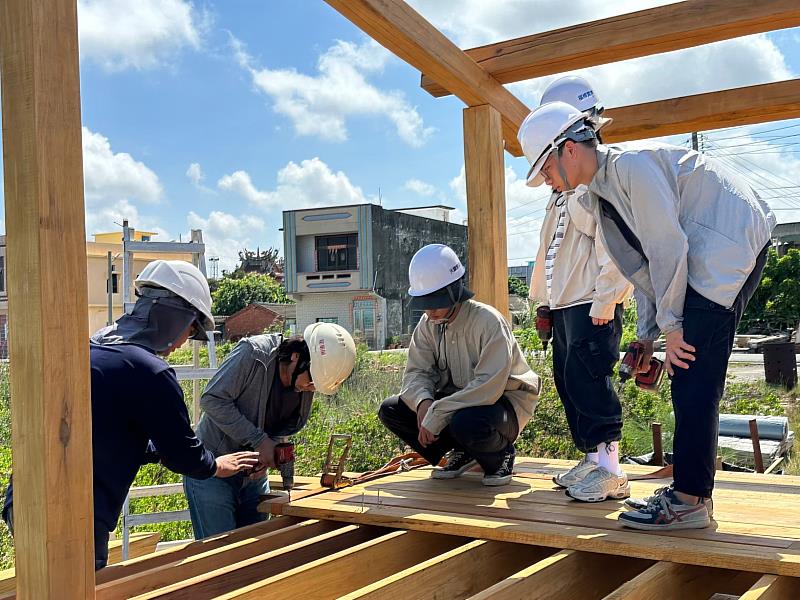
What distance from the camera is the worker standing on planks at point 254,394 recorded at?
3873 mm

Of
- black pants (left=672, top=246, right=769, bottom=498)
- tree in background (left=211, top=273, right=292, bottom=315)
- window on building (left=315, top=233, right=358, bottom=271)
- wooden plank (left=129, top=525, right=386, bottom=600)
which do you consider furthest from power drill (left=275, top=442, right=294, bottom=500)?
tree in background (left=211, top=273, right=292, bottom=315)

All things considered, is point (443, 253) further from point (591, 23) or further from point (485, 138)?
point (591, 23)

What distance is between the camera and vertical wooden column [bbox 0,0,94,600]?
82.9 inches

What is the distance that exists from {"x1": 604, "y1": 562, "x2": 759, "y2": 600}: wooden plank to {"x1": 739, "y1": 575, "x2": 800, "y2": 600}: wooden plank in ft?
0.85

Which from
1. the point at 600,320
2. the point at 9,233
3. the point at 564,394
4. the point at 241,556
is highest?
the point at 9,233

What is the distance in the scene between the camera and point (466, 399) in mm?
3936

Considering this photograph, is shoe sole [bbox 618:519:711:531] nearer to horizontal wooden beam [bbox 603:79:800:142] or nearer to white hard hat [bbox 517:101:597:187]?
white hard hat [bbox 517:101:597:187]

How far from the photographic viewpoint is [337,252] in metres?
37.9

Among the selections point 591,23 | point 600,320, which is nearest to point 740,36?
point 591,23

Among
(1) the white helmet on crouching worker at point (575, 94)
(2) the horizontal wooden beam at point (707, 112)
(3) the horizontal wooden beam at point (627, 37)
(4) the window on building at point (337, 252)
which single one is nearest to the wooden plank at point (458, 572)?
(1) the white helmet on crouching worker at point (575, 94)

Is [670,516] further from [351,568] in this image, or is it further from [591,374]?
[351,568]

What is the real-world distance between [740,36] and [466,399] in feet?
8.98

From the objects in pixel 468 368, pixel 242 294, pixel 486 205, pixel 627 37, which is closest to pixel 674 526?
pixel 468 368

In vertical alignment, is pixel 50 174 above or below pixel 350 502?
above
